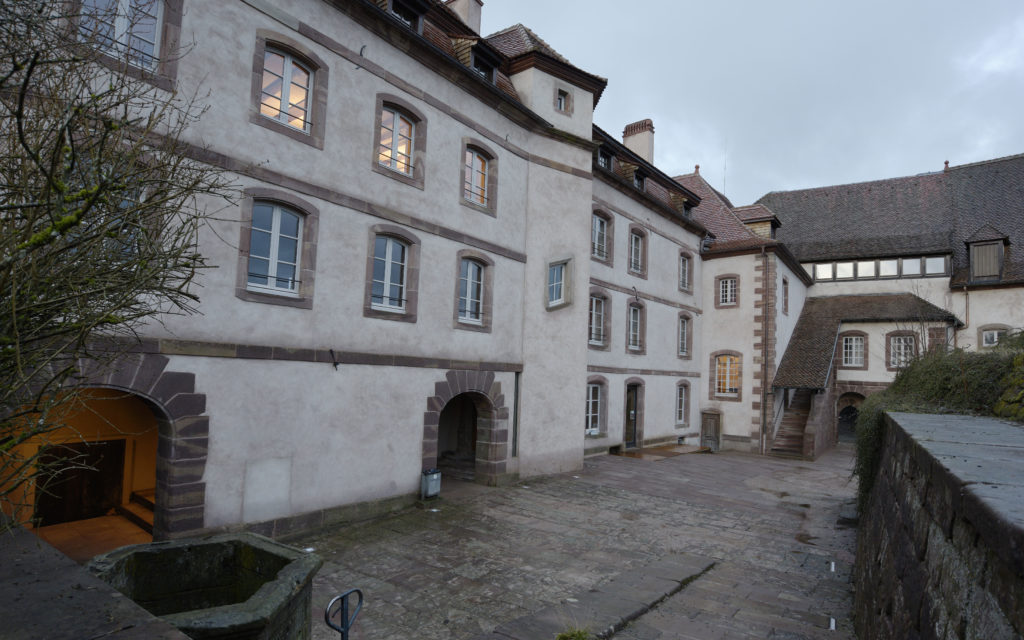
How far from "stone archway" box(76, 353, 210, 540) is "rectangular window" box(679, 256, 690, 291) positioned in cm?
1852

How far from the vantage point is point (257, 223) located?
28.7 ft

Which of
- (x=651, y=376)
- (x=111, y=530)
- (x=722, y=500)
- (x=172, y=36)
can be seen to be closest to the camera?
(x=172, y=36)

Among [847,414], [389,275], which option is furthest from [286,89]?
[847,414]

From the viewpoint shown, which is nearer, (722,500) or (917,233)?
(722,500)

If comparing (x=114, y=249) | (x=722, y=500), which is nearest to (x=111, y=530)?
(x=114, y=249)

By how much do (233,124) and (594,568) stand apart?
8057 millimetres

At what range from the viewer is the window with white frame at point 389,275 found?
1047cm

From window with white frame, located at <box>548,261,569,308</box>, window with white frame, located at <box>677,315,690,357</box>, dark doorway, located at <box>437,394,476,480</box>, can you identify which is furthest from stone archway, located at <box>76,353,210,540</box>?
window with white frame, located at <box>677,315,690,357</box>

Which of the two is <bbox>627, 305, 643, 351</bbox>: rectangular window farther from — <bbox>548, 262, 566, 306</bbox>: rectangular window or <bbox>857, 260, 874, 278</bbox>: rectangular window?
<bbox>857, 260, 874, 278</bbox>: rectangular window

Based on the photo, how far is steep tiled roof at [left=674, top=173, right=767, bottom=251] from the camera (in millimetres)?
23531

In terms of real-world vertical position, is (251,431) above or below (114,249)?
below

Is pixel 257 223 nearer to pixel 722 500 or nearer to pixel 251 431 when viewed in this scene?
pixel 251 431

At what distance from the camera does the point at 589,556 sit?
27.4 ft

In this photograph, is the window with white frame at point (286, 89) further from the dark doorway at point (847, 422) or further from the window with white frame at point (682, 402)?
the dark doorway at point (847, 422)
